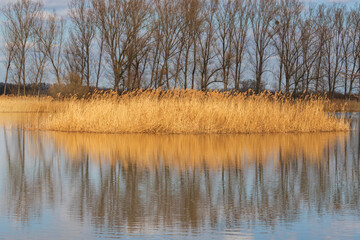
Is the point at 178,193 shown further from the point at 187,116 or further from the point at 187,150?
the point at 187,116

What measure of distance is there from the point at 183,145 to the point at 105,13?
25754 millimetres

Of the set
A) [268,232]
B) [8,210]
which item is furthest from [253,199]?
[8,210]

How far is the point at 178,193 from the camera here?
561 centimetres

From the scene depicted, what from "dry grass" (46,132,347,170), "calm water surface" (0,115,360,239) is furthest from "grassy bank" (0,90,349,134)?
"calm water surface" (0,115,360,239)

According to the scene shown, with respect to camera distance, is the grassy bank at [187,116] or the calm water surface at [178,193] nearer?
the calm water surface at [178,193]

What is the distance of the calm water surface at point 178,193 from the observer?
4.05m

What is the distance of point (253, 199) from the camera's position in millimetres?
5270

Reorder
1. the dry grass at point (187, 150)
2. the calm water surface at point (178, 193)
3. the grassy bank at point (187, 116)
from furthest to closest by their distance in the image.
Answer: the grassy bank at point (187, 116) → the dry grass at point (187, 150) → the calm water surface at point (178, 193)

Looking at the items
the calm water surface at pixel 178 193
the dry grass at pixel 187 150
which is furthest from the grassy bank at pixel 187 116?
the calm water surface at pixel 178 193

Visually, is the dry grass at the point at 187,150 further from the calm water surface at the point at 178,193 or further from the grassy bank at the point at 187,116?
the grassy bank at the point at 187,116

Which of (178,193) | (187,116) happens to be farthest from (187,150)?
(187,116)

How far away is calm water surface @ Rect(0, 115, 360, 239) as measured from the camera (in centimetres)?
405

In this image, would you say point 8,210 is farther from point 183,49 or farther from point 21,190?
point 183,49

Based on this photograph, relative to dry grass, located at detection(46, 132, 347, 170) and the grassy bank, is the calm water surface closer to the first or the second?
dry grass, located at detection(46, 132, 347, 170)
